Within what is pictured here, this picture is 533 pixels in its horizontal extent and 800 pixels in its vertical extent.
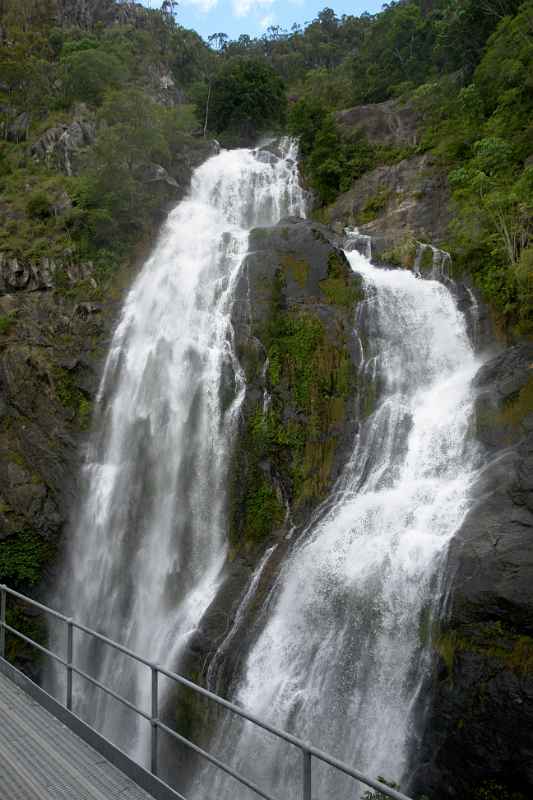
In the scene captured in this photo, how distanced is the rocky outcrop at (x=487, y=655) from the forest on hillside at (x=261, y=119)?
7.20 m

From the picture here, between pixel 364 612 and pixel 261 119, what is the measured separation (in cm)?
3398

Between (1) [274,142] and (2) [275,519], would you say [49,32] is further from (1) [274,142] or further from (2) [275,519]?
(2) [275,519]

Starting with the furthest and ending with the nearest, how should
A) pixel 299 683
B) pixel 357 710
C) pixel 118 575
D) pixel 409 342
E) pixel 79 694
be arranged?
pixel 409 342
pixel 118 575
pixel 79 694
pixel 299 683
pixel 357 710

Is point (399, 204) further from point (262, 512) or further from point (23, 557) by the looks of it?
point (23, 557)

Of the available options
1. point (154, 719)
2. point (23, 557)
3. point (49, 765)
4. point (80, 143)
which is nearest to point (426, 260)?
point (23, 557)

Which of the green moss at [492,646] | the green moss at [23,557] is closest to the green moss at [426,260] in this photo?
the green moss at [492,646]

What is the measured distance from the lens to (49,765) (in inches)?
217

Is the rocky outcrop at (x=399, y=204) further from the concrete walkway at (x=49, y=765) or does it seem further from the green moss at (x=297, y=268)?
the concrete walkway at (x=49, y=765)

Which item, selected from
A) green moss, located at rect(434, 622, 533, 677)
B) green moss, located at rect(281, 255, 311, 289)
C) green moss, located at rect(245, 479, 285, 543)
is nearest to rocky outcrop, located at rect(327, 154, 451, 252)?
green moss, located at rect(281, 255, 311, 289)

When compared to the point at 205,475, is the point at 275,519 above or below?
below

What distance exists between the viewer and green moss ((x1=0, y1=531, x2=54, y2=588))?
643 inches

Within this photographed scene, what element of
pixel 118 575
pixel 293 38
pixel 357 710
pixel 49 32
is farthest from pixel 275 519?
pixel 293 38

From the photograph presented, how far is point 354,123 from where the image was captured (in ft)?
109

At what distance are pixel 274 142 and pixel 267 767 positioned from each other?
30881 millimetres
